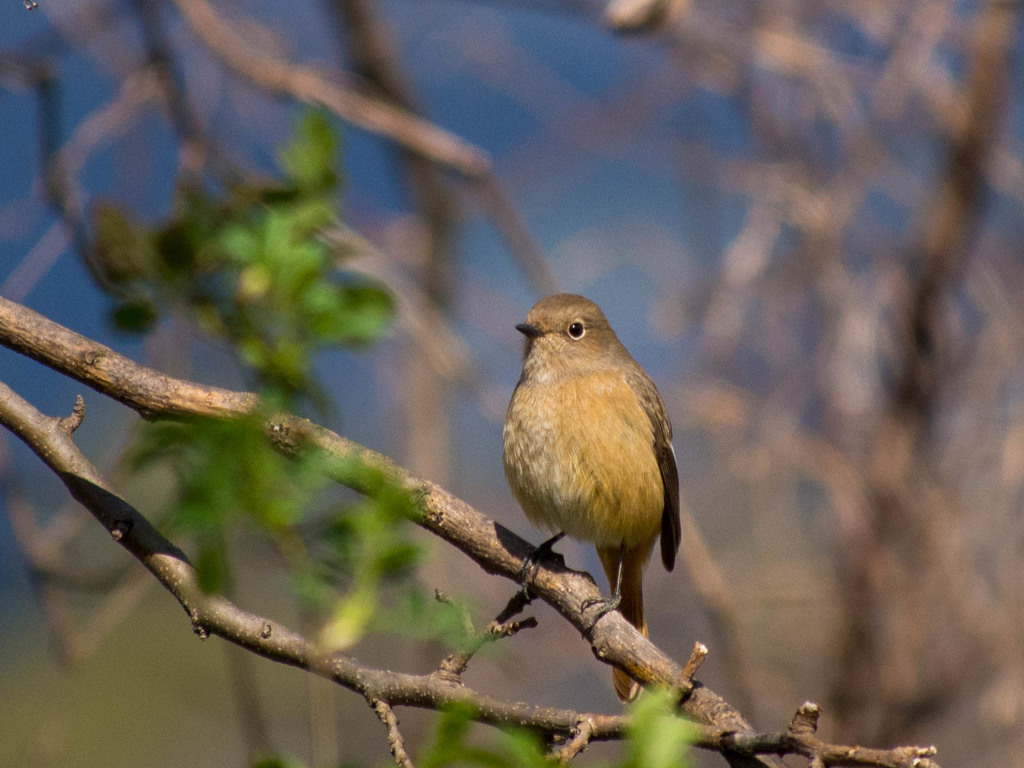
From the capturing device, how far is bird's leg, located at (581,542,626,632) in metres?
2.62

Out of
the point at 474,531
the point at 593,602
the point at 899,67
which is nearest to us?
the point at 474,531

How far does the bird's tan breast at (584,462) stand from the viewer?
3.85 m

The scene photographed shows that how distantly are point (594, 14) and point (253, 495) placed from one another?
422cm

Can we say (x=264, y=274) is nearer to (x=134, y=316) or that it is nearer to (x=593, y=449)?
(x=134, y=316)

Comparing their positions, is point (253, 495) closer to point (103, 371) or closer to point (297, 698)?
point (103, 371)

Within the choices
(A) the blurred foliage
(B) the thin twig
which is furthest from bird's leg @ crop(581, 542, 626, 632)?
(A) the blurred foliage

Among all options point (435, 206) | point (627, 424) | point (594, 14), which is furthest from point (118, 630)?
point (594, 14)

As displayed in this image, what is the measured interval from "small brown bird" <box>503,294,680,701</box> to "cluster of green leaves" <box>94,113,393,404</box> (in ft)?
6.22

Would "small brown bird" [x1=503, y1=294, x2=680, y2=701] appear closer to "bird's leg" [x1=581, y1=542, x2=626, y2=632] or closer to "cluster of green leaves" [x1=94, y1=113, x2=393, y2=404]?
"bird's leg" [x1=581, y1=542, x2=626, y2=632]

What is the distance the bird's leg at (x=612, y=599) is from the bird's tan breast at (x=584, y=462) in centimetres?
16

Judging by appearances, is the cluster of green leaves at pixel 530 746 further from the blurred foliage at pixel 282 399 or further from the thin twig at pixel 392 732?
the thin twig at pixel 392 732

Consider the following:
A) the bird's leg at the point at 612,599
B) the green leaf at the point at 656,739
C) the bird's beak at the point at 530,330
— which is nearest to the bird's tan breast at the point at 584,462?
the bird's leg at the point at 612,599

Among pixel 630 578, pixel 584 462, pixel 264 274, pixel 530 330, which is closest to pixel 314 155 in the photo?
pixel 264 274

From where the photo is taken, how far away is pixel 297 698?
7.29m
